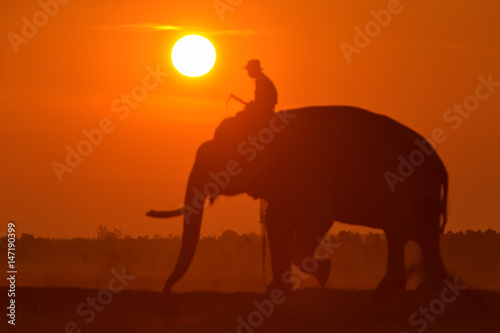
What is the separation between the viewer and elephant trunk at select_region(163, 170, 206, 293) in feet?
73.3

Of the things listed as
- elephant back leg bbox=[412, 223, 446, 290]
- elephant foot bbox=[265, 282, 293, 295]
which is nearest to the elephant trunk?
elephant foot bbox=[265, 282, 293, 295]

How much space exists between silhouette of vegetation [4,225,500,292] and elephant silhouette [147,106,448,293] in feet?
17.3

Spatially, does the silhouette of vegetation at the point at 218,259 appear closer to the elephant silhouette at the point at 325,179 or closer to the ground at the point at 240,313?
the elephant silhouette at the point at 325,179

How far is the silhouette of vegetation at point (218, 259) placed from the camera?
32.9 m

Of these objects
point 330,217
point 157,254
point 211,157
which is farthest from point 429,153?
Answer: point 157,254

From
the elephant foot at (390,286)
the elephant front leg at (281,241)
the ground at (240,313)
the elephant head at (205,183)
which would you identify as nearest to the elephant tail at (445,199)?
the elephant foot at (390,286)

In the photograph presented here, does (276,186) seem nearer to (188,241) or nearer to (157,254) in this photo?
(188,241)

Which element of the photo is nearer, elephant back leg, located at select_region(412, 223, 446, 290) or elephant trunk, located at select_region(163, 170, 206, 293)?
elephant trunk, located at select_region(163, 170, 206, 293)

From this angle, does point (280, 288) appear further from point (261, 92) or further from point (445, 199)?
point (445, 199)

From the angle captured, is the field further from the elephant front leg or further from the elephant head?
the elephant head

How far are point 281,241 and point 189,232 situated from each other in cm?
173

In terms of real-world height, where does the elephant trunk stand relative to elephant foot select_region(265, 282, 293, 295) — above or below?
above

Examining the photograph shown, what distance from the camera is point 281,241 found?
76.1ft

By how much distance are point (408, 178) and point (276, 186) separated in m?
2.43
